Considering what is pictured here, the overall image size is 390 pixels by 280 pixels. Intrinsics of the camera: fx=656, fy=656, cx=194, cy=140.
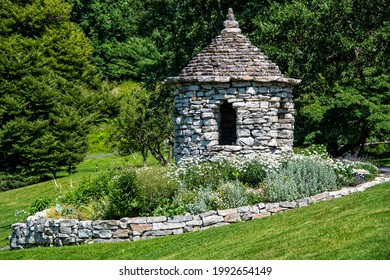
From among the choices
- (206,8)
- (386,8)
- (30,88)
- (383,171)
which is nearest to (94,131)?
(30,88)

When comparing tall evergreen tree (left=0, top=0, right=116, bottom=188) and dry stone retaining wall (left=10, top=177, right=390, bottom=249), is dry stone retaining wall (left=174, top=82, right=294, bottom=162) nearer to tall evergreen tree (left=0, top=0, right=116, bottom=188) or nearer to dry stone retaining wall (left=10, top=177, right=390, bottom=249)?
dry stone retaining wall (left=10, top=177, right=390, bottom=249)

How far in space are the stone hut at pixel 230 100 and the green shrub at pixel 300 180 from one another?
1.53m

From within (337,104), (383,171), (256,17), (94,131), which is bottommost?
(94,131)

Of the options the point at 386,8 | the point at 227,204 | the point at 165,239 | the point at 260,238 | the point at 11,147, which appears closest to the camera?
the point at 260,238

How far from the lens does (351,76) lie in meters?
22.0

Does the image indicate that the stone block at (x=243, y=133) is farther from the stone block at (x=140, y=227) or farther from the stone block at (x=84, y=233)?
the stone block at (x=84, y=233)

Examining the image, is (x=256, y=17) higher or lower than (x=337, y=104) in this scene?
higher

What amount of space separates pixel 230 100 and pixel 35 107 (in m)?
19.0

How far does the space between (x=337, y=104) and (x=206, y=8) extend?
854cm

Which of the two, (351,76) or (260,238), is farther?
(351,76)

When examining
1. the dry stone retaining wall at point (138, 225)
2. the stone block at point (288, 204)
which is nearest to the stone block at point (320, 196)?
the dry stone retaining wall at point (138, 225)

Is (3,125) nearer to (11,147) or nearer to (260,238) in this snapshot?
(11,147)

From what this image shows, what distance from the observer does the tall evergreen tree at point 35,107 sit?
104 ft

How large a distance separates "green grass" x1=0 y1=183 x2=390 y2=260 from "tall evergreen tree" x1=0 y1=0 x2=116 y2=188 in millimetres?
17735
